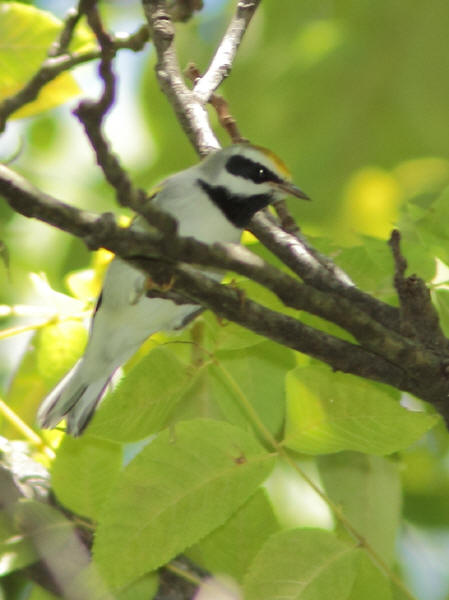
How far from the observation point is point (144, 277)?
2150 millimetres

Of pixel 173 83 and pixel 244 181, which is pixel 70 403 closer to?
pixel 244 181

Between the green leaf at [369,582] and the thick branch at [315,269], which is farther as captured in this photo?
the thick branch at [315,269]

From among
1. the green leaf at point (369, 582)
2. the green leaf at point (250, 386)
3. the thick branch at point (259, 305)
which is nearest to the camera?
the thick branch at point (259, 305)

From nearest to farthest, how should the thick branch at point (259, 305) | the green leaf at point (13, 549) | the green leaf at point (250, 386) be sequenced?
1. the thick branch at point (259, 305)
2. the green leaf at point (13, 549)
3. the green leaf at point (250, 386)

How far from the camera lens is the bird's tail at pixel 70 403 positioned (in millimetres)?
2029

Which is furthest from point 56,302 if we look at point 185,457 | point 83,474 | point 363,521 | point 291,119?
point 291,119

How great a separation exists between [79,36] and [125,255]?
1.21 metres

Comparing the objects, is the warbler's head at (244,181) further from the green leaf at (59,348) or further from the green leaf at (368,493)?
the green leaf at (368,493)

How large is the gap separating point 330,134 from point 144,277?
841 mm

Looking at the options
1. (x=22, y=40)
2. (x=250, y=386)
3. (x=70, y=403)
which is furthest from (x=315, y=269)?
(x=22, y=40)

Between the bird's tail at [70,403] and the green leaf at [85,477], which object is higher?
the bird's tail at [70,403]

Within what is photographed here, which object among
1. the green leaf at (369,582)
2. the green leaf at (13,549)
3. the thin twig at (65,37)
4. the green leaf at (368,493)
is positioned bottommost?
the green leaf at (13,549)

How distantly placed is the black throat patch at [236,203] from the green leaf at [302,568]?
94 centimetres

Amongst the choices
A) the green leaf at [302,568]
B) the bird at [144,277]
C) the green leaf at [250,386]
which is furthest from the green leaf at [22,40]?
the green leaf at [302,568]
